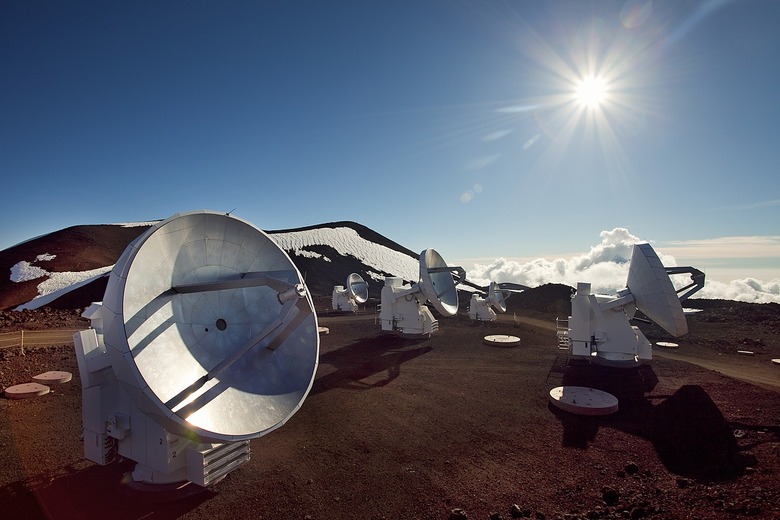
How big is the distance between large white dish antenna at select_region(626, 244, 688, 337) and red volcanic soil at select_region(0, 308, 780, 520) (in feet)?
9.38

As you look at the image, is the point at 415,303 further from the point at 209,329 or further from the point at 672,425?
the point at 209,329

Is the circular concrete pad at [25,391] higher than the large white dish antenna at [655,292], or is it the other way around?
the large white dish antenna at [655,292]

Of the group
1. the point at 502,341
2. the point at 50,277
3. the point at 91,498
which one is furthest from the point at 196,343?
the point at 50,277

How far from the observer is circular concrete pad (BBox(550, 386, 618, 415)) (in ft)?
44.1

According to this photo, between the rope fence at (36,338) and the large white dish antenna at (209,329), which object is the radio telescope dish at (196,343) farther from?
the rope fence at (36,338)

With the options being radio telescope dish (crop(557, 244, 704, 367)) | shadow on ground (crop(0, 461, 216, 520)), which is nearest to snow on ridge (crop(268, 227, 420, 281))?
radio telescope dish (crop(557, 244, 704, 367))

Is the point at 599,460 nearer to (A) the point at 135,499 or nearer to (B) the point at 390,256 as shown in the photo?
(A) the point at 135,499

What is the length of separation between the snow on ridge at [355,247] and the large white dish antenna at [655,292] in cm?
6368

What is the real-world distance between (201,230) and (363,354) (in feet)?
54.3

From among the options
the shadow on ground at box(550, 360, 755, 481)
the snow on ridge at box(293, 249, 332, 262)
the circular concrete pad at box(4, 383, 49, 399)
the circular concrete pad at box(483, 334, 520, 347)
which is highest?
the snow on ridge at box(293, 249, 332, 262)

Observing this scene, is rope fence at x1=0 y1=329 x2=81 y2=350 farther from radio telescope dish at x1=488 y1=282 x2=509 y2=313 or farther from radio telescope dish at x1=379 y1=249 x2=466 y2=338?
radio telescope dish at x1=488 y1=282 x2=509 y2=313

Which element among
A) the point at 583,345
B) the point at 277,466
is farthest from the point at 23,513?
the point at 583,345

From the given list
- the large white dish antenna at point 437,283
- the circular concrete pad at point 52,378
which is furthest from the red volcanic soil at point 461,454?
Answer: the large white dish antenna at point 437,283

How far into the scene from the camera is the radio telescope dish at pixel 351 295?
44.2 metres
